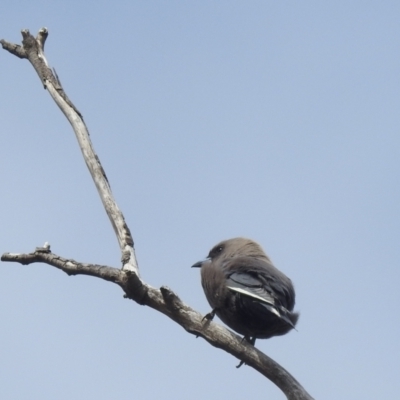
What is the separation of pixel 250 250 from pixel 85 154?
92.8 inches

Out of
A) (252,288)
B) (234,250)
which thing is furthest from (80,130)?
(234,250)

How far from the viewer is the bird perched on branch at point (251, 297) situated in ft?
19.5

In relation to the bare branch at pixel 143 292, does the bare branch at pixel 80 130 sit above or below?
above

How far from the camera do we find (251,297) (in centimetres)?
592

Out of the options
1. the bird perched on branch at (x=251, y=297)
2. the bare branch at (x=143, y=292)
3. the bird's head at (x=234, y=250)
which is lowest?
the bare branch at (x=143, y=292)

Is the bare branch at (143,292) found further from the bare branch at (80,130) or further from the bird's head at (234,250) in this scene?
the bird's head at (234,250)

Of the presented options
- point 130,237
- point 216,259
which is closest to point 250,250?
point 216,259

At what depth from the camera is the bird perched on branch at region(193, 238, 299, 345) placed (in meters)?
5.95

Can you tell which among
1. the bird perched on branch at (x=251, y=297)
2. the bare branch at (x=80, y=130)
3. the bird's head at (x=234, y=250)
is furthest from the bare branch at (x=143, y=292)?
the bird's head at (x=234, y=250)

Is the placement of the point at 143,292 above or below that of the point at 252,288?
below

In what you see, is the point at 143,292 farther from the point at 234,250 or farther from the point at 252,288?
the point at 234,250

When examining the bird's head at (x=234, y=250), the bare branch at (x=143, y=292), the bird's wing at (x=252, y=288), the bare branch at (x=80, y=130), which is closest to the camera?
the bare branch at (x=143, y=292)

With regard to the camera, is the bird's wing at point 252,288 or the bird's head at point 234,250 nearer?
the bird's wing at point 252,288

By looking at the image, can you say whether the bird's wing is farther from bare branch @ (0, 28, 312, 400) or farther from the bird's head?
bare branch @ (0, 28, 312, 400)
